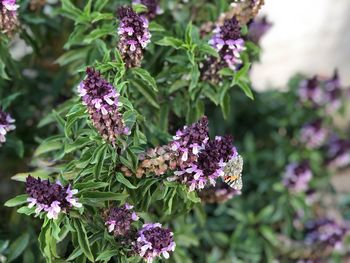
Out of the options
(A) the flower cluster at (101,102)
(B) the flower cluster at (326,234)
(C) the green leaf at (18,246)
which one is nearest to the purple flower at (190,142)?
(A) the flower cluster at (101,102)

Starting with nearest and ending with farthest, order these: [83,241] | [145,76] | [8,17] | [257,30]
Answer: [83,241]
[145,76]
[8,17]
[257,30]

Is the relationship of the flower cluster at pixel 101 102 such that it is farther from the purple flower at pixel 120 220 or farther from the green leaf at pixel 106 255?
the green leaf at pixel 106 255

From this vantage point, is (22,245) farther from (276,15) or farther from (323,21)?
(323,21)

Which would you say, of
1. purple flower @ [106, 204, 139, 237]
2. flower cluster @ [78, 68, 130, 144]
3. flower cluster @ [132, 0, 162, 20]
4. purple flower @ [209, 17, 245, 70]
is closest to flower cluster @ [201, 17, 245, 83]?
purple flower @ [209, 17, 245, 70]

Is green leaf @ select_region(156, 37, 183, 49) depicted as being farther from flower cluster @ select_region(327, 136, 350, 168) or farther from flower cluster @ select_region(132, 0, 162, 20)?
flower cluster @ select_region(327, 136, 350, 168)

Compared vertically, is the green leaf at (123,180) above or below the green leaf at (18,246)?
above

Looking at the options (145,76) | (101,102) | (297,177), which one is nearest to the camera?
(101,102)

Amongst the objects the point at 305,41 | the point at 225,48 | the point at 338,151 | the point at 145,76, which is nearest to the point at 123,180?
the point at 145,76

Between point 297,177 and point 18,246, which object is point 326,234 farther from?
point 18,246
